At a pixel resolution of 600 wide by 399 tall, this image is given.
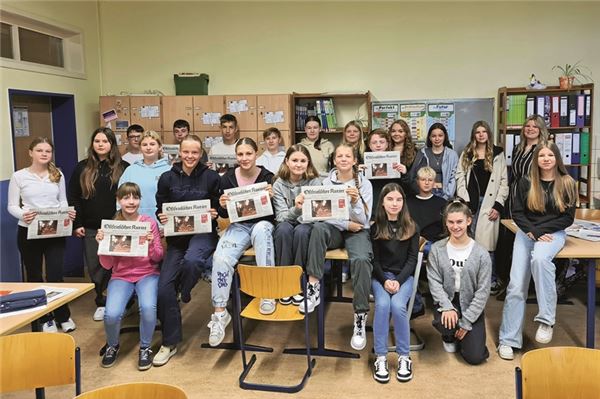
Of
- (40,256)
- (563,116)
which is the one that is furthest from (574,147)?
(40,256)

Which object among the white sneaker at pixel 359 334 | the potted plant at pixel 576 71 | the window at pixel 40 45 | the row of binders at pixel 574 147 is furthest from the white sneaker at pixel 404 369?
the window at pixel 40 45

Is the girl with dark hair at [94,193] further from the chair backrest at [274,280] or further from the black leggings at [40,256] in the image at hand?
the chair backrest at [274,280]

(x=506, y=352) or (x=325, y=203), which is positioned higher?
(x=325, y=203)

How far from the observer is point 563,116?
5734 millimetres

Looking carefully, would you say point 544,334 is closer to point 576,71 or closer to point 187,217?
point 187,217

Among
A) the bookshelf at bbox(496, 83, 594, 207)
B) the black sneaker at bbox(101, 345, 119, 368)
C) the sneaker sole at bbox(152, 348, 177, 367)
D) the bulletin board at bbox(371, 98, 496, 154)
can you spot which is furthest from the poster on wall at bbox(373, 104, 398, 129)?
the black sneaker at bbox(101, 345, 119, 368)

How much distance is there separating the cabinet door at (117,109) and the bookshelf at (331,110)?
2.08 m

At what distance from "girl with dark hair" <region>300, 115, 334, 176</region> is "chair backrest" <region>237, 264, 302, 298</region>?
2529 millimetres

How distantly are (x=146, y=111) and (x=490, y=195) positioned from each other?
4.15 metres

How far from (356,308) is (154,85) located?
4.70m

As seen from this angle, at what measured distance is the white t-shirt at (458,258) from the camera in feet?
11.7

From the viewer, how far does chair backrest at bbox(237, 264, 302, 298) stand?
10.4ft

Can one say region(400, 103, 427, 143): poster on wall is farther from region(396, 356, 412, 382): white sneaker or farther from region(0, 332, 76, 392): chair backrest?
region(0, 332, 76, 392): chair backrest

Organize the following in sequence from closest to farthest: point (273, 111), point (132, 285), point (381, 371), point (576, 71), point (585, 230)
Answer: point (381, 371) < point (132, 285) < point (585, 230) < point (576, 71) < point (273, 111)
